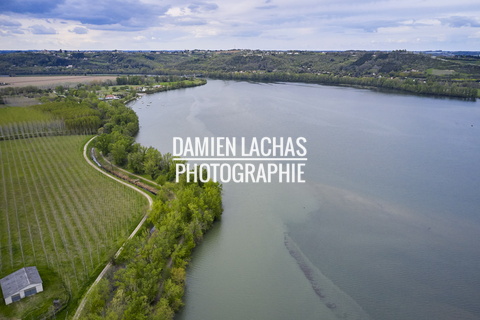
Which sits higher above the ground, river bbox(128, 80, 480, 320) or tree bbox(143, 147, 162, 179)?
tree bbox(143, 147, 162, 179)

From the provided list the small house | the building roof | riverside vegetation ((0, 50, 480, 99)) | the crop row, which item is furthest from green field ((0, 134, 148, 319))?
riverside vegetation ((0, 50, 480, 99))

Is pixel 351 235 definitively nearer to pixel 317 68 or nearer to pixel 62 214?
pixel 62 214

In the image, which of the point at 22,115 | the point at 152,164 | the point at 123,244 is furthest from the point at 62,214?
the point at 22,115

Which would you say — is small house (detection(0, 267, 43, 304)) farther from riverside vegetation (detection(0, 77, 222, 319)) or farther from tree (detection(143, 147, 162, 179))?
tree (detection(143, 147, 162, 179))

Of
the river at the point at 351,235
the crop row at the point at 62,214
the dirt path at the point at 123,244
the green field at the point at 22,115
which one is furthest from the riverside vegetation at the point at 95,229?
the green field at the point at 22,115

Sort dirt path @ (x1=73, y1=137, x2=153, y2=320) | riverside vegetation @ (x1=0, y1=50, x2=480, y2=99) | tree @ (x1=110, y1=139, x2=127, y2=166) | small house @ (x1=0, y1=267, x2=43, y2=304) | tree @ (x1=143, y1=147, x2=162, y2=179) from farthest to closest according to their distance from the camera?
riverside vegetation @ (x1=0, y1=50, x2=480, y2=99) → tree @ (x1=110, y1=139, x2=127, y2=166) → tree @ (x1=143, y1=147, x2=162, y2=179) → small house @ (x1=0, y1=267, x2=43, y2=304) → dirt path @ (x1=73, y1=137, x2=153, y2=320)

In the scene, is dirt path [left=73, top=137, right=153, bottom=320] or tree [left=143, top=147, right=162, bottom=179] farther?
tree [left=143, top=147, right=162, bottom=179]

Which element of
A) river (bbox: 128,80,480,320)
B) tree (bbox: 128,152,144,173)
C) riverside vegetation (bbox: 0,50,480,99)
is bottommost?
river (bbox: 128,80,480,320)

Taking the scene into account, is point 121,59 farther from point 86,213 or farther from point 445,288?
point 445,288

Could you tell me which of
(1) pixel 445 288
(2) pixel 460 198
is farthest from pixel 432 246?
(2) pixel 460 198
